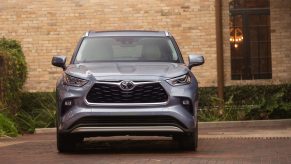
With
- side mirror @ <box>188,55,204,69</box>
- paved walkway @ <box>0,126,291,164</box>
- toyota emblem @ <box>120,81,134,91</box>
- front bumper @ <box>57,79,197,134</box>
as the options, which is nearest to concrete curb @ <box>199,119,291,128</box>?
paved walkway @ <box>0,126,291,164</box>

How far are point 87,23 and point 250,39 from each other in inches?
172

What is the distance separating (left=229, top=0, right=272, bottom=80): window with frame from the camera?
918 inches

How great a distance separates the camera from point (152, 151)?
1294 centimetres

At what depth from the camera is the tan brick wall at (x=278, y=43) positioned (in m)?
23.2

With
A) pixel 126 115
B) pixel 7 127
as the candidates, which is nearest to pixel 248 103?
pixel 7 127

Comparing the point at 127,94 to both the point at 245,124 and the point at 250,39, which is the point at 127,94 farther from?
the point at 250,39

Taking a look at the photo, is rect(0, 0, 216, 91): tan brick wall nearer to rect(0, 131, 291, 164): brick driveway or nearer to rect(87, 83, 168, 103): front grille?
rect(0, 131, 291, 164): brick driveway

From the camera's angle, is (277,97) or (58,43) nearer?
(277,97)

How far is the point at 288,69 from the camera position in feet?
77.1

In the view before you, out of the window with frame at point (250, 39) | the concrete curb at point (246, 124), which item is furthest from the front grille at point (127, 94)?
the window with frame at point (250, 39)

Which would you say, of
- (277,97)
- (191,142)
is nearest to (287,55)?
(277,97)

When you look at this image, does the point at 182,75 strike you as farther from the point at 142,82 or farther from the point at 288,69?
the point at 288,69

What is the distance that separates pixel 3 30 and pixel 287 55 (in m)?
7.64

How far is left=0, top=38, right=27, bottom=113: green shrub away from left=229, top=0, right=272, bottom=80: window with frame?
18.5 feet
